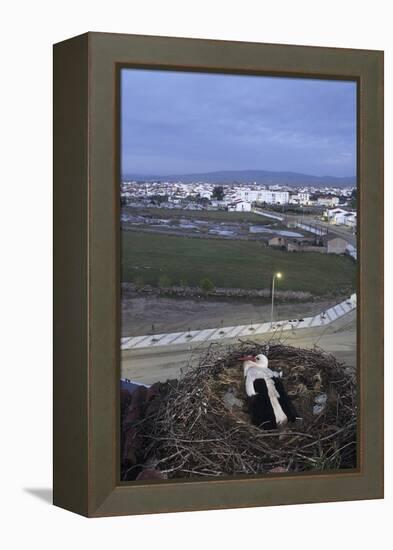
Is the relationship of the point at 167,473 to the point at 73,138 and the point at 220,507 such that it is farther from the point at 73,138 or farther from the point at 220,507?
the point at 73,138

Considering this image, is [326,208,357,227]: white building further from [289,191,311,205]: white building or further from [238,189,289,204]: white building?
[238,189,289,204]: white building

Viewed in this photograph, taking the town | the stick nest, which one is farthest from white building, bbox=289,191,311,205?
the stick nest

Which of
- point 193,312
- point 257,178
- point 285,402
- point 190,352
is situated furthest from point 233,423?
point 257,178

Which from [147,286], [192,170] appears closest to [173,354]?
[147,286]

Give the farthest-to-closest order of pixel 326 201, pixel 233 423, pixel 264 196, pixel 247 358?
1. pixel 326 201
2. pixel 264 196
3. pixel 247 358
4. pixel 233 423

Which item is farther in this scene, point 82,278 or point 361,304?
point 361,304

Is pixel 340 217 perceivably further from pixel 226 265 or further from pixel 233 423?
pixel 233 423

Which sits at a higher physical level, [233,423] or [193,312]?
[193,312]
